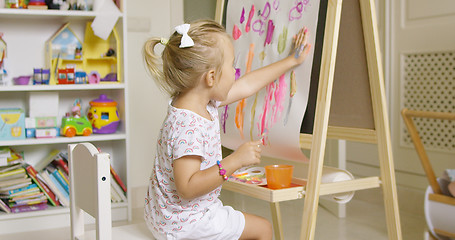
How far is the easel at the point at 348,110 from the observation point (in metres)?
1.47

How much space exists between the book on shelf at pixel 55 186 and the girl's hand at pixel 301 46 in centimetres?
167

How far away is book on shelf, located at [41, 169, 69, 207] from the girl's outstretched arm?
145 centimetres

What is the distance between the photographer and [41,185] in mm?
2762

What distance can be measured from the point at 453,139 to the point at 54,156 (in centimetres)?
203

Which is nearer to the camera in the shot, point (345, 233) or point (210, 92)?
point (210, 92)

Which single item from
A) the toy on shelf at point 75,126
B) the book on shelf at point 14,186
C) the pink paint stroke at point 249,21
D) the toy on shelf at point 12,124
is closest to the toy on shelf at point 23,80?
the toy on shelf at point 12,124

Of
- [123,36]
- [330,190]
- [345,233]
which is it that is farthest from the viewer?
[123,36]

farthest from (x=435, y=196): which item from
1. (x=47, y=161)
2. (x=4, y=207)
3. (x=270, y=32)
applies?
(x=4, y=207)

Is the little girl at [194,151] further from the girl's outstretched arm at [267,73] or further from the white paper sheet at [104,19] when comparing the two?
the white paper sheet at [104,19]

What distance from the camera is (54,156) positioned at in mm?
2834

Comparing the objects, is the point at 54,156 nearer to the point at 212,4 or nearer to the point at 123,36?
the point at 123,36

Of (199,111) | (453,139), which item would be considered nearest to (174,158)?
(199,111)

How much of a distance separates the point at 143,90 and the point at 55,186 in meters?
0.73

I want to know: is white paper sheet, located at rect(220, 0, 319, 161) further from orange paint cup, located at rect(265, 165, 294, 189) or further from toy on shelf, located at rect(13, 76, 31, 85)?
toy on shelf, located at rect(13, 76, 31, 85)
